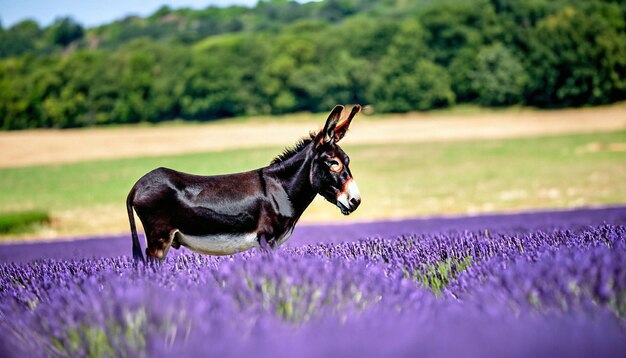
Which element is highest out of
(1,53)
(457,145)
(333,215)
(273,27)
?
(333,215)

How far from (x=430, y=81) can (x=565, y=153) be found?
105ft

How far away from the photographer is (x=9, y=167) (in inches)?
1649

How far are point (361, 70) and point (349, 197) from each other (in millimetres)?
65790

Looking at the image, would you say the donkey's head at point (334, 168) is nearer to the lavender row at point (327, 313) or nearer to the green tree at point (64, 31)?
the lavender row at point (327, 313)

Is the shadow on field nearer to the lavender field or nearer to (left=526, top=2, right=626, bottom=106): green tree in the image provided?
the lavender field

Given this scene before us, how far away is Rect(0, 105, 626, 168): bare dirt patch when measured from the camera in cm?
4534

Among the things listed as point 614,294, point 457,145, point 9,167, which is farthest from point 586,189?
point 9,167

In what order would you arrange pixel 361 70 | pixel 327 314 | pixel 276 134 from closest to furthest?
1. pixel 327 314
2. pixel 276 134
3. pixel 361 70

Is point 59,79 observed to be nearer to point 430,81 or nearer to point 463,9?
point 430,81

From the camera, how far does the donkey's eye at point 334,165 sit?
14.1 feet

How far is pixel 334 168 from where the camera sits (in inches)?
170

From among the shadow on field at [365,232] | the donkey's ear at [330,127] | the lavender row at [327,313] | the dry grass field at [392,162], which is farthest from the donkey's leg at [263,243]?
the dry grass field at [392,162]

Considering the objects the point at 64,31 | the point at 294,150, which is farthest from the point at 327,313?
the point at 64,31

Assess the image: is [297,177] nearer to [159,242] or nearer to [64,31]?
[159,242]
